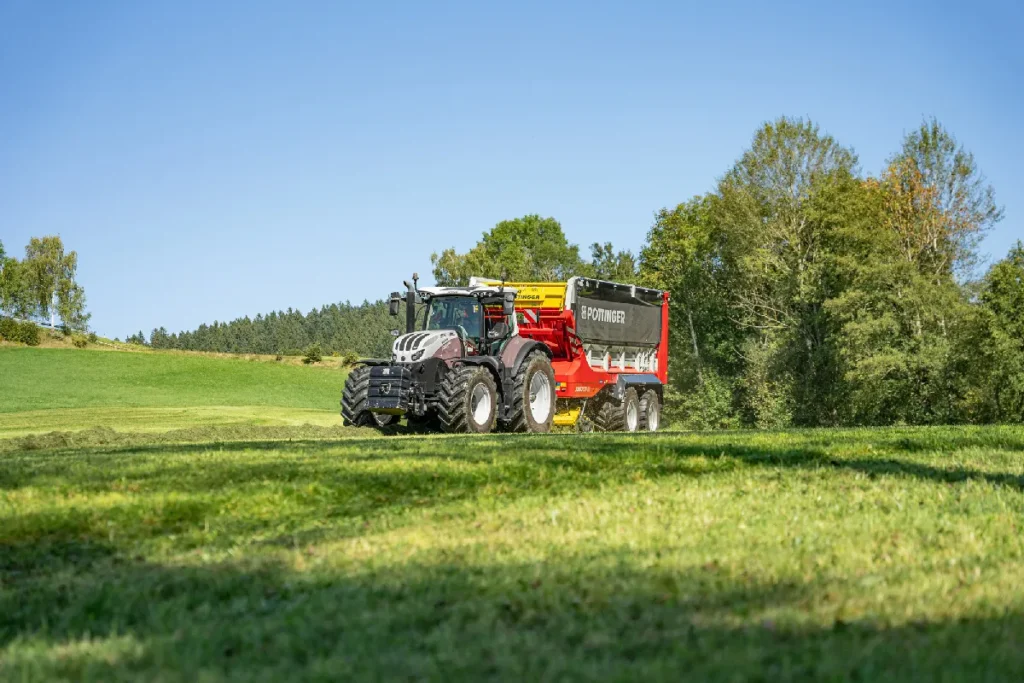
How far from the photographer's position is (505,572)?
5.05m

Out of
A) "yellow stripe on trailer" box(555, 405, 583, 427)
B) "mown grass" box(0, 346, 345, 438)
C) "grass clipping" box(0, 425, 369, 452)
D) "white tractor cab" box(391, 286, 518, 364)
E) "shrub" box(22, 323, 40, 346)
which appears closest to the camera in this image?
"grass clipping" box(0, 425, 369, 452)

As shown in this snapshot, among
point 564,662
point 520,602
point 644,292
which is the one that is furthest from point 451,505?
point 644,292

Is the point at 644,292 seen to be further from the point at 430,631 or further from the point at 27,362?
the point at 27,362

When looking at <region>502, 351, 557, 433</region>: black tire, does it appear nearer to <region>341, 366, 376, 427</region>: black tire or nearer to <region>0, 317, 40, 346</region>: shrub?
<region>341, 366, 376, 427</region>: black tire

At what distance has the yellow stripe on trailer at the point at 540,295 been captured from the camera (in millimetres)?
22703

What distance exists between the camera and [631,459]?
403 inches

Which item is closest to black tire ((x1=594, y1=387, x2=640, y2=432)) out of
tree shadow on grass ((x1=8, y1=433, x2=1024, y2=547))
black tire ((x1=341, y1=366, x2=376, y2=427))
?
black tire ((x1=341, y1=366, x2=376, y2=427))

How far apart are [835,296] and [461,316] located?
101 feet

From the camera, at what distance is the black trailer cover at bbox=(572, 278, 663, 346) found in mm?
22922

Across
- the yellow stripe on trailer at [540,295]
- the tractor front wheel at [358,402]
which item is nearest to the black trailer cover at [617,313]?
the yellow stripe on trailer at [540,295]

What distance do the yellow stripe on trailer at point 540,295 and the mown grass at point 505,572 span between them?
43.8 ft

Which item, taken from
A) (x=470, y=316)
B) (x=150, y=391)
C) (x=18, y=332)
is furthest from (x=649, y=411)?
(x=18, y=332)

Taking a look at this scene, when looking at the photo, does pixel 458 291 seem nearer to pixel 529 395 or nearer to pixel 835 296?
pixel 529 395

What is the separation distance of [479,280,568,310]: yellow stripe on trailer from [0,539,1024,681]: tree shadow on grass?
1748cm
